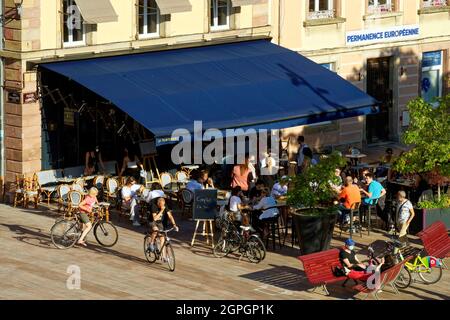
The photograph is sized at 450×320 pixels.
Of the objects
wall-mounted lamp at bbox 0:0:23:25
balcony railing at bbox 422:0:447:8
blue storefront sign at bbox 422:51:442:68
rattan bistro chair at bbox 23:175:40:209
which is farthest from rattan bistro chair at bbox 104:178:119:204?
balcony railing at bbox 422:0:447:8

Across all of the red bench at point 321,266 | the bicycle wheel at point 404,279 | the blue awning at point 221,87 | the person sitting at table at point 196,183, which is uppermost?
the blue awning at point 221,87

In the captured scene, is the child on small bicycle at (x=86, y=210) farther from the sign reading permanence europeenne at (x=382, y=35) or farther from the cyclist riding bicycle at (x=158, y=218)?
the sign reading permanence europeenne at (x=382, y=35)

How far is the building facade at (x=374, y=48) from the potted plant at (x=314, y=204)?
1100cm

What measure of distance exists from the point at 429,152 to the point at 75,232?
8.53 meters

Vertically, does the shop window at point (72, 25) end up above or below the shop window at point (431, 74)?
above

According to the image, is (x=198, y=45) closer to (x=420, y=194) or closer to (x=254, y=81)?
(x=254, y=81)

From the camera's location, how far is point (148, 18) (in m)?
38.7

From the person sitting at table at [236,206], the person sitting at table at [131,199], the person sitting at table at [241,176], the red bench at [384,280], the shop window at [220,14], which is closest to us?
the red bench at [384,280]

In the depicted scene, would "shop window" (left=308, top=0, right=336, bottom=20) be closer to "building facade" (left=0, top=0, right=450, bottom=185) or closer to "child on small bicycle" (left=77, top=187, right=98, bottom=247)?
"building facade" (left=0, top=0, right=450, bottom=185)

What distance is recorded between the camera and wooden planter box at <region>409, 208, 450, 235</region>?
109 feet

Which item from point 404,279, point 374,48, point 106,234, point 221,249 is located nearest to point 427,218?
point 404,279

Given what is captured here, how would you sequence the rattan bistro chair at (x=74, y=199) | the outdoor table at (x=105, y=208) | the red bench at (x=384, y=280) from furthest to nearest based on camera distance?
the rattan bistro chair at (x=74, y=199) < the outdoor table at (x=105, y=208) < the red bench at (x=384, y=280)

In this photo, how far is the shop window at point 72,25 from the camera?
120 feet

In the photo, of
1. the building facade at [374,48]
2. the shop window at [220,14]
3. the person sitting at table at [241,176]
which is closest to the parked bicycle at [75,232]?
the person sitting at table at [241,176]
